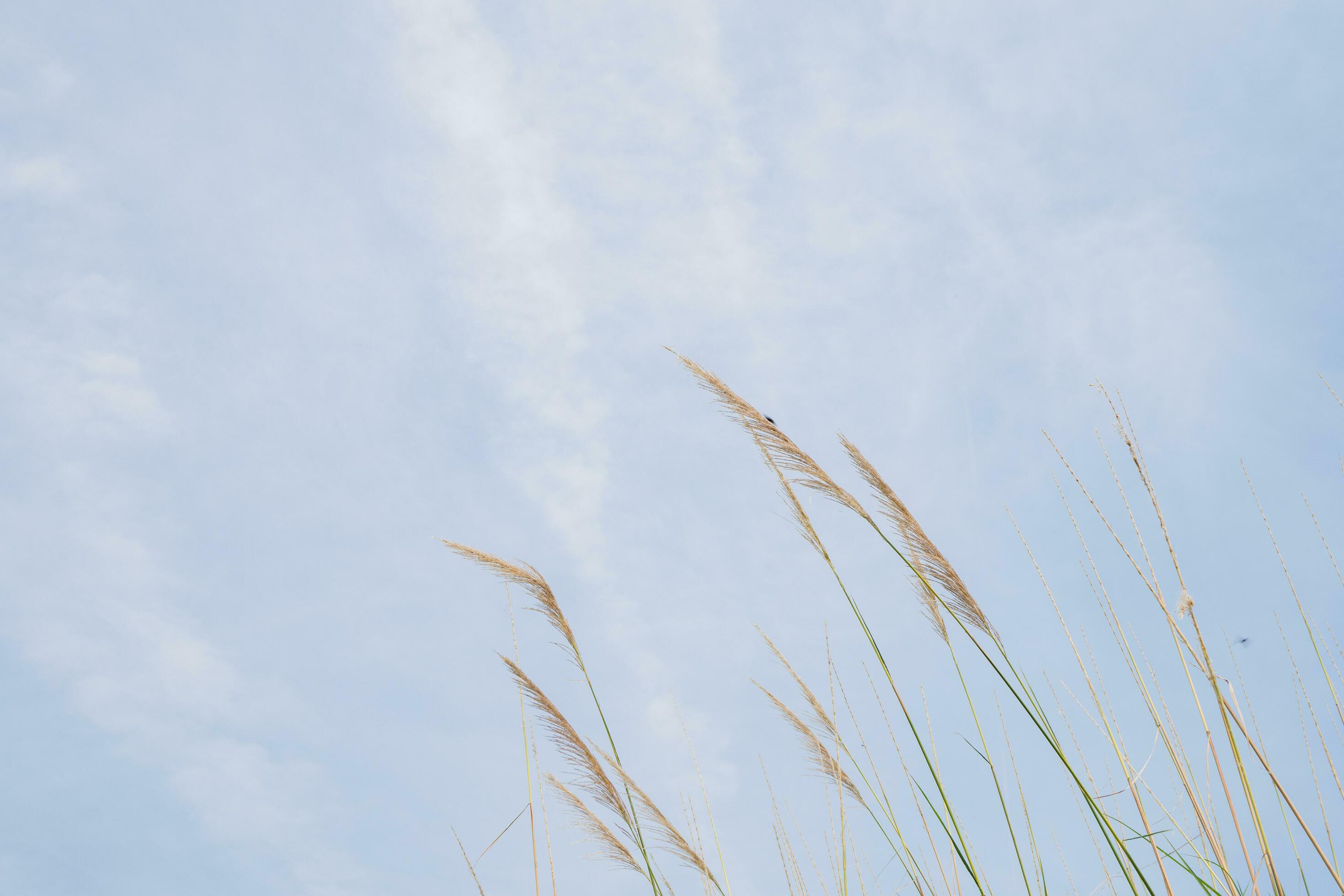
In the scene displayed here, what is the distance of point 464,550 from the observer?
226 cm

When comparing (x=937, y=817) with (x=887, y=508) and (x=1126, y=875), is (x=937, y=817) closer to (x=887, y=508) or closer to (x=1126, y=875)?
(x=1126, y=875)

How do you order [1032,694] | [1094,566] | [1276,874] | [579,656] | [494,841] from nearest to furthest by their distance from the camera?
[1276,874]
[1032,694]
[1094,566]
[579,656]
[494,841]

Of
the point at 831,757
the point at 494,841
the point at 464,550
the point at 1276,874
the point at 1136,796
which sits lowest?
the point at 1276,874

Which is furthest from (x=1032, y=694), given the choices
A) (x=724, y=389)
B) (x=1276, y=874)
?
(x=724, y=389)

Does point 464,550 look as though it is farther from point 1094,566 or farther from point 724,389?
point 1094,566

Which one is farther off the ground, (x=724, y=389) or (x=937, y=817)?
(x=724, y=389)

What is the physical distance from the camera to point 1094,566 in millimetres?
2172

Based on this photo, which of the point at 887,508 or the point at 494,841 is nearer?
the point at 887,508

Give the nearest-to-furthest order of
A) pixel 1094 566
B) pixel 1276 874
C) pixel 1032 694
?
pixel 1276 874 → pixel 1032 694 → pixel 1094 566

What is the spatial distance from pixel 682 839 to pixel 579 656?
0.64 meters

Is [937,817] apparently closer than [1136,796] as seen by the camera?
No

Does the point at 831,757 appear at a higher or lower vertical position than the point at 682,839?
higher

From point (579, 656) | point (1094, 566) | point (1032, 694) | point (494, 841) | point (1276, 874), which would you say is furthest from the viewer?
point (494, 841)

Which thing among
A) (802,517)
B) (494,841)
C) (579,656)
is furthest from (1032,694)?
(494,841)
